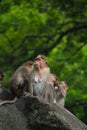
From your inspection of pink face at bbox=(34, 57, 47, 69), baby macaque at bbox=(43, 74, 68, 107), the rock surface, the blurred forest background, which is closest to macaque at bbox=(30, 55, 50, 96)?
pink face at bbox=(34, 57, 47, 69)

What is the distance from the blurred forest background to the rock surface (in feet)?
26.3

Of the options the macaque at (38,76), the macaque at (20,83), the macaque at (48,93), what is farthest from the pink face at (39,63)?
the macaque at (48,93)

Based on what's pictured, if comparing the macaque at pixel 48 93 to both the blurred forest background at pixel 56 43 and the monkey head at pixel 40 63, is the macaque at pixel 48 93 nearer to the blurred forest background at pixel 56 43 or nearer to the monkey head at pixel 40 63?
the monkey head at pixel 40 63

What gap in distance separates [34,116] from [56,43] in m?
11.5

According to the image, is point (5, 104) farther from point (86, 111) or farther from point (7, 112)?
point (86, 111)

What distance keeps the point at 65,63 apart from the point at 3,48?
262 centimetres

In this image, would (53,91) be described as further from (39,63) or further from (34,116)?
(34,116)

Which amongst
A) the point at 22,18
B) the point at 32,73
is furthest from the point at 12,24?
the point at 32,73

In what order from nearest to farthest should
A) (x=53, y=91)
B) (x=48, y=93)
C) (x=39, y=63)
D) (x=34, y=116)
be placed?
(x=34, y=116) < (x=48, y=93) < (x=53, y=91) < (x=39, y=63)

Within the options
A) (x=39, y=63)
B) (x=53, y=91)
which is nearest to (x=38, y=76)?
(x=39, y=63)

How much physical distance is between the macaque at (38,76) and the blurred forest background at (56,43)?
6.11 meters

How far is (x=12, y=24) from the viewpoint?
2002 cm

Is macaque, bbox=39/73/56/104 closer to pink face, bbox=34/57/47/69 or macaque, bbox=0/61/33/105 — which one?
macaque, bbox=0/61/33/105

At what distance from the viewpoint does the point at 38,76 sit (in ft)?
45.2
